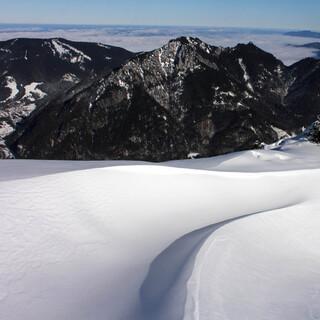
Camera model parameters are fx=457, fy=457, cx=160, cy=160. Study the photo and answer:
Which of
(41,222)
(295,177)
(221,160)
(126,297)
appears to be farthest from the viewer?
(221,160)

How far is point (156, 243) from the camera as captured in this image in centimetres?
2153

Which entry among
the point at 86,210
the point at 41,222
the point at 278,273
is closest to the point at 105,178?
the point at 86,210

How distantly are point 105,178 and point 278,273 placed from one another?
11.9m

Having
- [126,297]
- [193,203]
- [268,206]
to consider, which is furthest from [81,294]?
[268,206]

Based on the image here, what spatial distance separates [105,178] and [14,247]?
897 centimetres

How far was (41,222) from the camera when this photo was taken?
20609mm

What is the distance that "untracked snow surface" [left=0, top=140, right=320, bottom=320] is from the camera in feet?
50.9

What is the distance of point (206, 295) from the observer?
1513 centimetres

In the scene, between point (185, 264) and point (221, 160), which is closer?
point (185, 264)

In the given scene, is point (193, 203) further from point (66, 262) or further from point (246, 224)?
point (66, 262)

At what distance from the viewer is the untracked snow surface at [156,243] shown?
15508 mm

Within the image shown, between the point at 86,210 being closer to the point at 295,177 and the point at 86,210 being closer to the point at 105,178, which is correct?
the point at 105,178

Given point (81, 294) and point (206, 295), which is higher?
point (206, 295)

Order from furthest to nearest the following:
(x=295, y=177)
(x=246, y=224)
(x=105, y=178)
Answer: (x=295, y=177), (x=105, y=178), (x=246, y=224)
